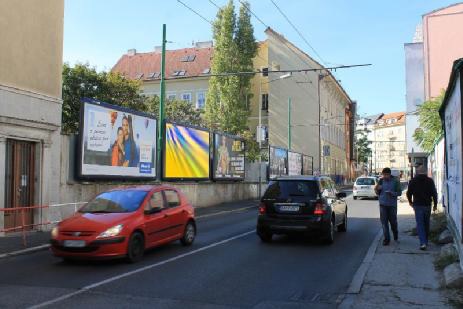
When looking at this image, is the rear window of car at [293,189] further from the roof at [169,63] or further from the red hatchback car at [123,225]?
the roof at [169,63]

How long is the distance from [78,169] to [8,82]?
11.5 feet

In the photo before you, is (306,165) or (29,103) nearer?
(29,103)

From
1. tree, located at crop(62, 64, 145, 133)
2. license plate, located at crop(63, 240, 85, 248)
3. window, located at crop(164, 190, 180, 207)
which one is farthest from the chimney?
license plate, located at crop(63, 240, 85, 248)

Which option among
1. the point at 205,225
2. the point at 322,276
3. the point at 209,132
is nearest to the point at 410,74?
the point at 209,132

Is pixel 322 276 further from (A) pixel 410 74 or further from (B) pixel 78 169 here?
(A) pixel 410 74

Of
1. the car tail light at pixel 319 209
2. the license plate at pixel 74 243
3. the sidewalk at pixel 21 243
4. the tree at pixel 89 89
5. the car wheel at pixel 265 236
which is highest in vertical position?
the tree at pixel 89 89

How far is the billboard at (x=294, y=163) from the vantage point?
42.1 metres

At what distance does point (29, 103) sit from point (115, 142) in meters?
3.89

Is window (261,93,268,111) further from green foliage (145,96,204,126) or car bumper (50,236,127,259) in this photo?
car bumper (50,236,127,259)

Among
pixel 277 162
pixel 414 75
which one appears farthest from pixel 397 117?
pixel 277 162

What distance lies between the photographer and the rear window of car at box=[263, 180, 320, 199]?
12117 millimetres

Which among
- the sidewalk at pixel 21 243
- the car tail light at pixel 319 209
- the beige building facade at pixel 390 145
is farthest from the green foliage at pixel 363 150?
the sidewalk at pixel 21 243

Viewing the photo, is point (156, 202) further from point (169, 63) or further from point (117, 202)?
point (169, 63)

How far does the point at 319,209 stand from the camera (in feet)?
39.1
